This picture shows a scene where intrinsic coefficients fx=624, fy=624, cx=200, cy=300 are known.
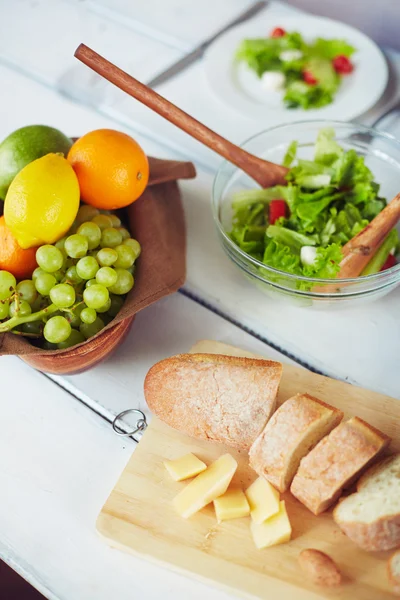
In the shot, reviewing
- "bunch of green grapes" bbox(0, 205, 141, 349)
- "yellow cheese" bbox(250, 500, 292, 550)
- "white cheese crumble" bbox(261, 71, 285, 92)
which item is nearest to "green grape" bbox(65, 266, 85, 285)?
"bunch of green grapes" bbox(0, 205, 141, 349)

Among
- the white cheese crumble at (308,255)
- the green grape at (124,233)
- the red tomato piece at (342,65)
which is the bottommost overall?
the green grape at (124,233)

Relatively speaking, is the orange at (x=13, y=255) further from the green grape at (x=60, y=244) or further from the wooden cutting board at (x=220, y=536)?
the wooden cutting board at (x=220, y=536)

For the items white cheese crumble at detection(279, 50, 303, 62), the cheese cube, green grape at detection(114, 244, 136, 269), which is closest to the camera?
the cheese cube

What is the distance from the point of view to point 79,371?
938 mm

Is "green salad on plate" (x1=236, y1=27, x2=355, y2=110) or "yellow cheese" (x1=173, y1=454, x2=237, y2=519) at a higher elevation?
"green salad on plate" (x1=236, y1=27, x2=355, y2=110)

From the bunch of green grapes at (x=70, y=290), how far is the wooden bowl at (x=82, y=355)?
23 millimetres

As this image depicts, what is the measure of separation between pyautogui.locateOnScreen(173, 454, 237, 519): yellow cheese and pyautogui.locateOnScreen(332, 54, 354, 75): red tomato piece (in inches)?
41.8

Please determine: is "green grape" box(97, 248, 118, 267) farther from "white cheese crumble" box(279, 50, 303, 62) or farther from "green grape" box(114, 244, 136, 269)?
"white cheese crumble" box(279, 50, 303, 62)

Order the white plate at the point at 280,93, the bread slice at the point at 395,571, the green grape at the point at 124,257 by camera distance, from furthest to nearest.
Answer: the white plate at the point at 280,93
the green grape at the point at 124,257
the bread slice at the point at 395,571

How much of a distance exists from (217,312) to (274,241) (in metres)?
0.16

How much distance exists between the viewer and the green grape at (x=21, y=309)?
0.86m

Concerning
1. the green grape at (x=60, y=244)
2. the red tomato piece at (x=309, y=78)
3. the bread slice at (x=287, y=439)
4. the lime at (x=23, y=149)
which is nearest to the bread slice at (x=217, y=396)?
the bread slice at (x=287, y=439)

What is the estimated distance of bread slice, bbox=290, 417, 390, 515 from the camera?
0.78 meters

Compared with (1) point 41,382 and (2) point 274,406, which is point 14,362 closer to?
(1) point 41,382
